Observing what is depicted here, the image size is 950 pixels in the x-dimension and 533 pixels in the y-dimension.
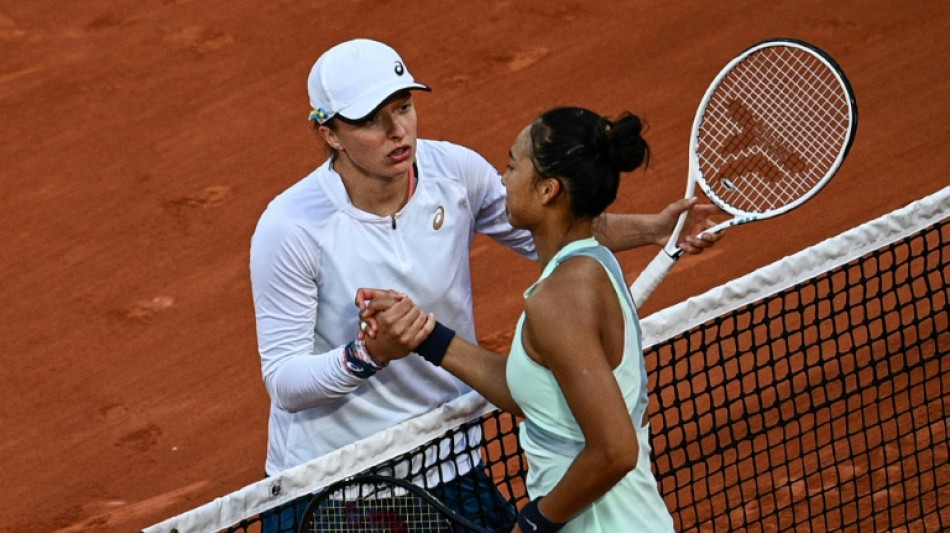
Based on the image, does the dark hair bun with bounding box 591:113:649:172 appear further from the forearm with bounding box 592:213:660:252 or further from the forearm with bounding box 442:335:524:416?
the forearm with bounding box 592:213:660:252

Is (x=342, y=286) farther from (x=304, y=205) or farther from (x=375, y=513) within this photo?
(x=375, y=513)

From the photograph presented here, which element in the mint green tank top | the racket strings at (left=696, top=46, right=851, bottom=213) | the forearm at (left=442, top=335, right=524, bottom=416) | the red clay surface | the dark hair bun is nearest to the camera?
the mint green tank top

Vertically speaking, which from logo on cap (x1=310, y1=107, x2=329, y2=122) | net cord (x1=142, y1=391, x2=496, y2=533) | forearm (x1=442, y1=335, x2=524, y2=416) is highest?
logo on cap (x1=310, y1=107, x2=329, y2=122)

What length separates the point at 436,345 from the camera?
11.5 ft

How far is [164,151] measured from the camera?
830cm

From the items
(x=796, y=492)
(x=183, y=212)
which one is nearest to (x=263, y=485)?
(x=796, y=492)

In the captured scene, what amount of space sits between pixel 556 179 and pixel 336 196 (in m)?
0.78

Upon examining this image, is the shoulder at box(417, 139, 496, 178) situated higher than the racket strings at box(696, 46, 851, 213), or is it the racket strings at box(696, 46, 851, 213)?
the shoulder at box(417, 139, 496, 178)

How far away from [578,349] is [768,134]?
8.62 feet

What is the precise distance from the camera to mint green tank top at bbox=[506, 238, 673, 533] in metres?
3.02

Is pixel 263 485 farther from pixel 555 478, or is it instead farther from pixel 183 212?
pixel 183 212

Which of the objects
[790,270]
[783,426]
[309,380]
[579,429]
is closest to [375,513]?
[309,380]

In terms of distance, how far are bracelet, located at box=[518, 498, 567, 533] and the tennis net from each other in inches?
23.5

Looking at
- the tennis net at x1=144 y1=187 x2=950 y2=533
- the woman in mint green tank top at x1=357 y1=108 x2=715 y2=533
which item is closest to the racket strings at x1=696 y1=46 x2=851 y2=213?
the tennis net at x1=144 y1=187 x2=950 y2=533
